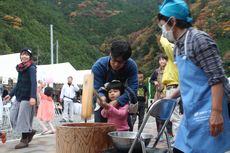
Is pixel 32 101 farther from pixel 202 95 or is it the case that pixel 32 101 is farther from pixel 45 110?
pixel 202 95

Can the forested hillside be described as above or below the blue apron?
above

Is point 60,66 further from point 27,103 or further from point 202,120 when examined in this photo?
point 202,120

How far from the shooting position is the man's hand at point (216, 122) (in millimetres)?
2996

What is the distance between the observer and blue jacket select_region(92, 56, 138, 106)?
4.68m

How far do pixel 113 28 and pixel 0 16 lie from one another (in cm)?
2357

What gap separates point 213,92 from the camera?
9.84 feet

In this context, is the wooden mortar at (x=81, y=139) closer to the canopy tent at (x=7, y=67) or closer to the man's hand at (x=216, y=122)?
the man's hand at (x=216, y=122)

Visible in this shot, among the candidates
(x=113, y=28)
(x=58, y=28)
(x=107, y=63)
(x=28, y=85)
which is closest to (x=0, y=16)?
(x=58, y=28)

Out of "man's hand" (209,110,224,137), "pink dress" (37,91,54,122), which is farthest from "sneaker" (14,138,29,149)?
"man's hand" (209,110,224,137)

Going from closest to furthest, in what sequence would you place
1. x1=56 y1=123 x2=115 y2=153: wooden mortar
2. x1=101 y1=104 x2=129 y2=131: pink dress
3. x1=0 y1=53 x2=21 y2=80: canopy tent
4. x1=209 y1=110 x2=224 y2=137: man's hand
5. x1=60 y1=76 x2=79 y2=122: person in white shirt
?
x1=209 y1=110 x2=224 y2=137: man's hand, x1=56 y1=123 x2=115 y2=153: wooden mortar, x1=101 y1=104 x2=129 y2=131: pink dress, x1=60 y1=76 x2=79 y2=122: person in white shirt, x1=0 y1=53 x2=21 y2=80: canopy tent

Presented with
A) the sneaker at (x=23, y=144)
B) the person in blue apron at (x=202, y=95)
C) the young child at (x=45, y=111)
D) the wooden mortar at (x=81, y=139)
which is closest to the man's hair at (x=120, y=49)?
the wooden mortar at (x=81, y=139)

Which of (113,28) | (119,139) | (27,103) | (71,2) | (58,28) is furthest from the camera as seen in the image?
(71,2)

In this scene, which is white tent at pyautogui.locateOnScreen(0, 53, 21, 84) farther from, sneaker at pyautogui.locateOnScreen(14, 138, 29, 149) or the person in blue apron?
the person in blue apron

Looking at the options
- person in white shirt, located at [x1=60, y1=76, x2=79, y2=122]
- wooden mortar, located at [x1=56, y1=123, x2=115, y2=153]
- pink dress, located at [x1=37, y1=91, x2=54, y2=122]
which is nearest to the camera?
wooden mortar, located at [x1=56, y1=123, x2=115, y2=153]
